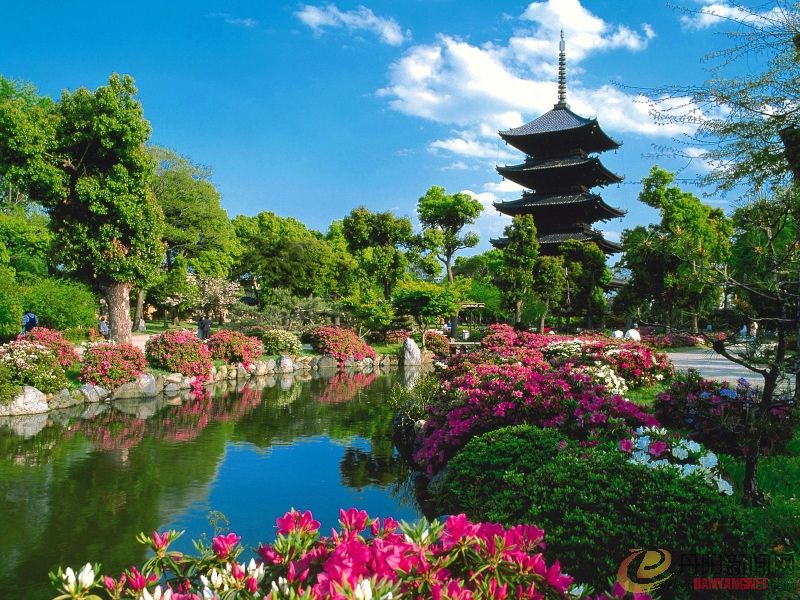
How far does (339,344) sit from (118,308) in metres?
8.34

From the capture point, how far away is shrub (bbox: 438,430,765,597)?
3.20 m

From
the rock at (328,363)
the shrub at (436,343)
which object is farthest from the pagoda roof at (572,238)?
the rock at (328,363)

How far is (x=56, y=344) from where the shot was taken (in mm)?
12398

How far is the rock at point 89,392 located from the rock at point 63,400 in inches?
7.3

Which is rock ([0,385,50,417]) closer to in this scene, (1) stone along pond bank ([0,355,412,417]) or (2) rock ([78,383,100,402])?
(1) stone along pond bank ([0,355,412,417])

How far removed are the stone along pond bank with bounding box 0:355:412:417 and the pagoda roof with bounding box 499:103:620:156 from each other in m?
14.3

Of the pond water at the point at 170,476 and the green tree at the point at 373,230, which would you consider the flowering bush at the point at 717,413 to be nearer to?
the pond water at the point at 170,476

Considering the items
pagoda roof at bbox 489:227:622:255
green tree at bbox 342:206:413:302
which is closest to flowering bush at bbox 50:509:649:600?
pagoda roof at bbox 489:227:622:255

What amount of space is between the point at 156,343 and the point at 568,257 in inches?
723

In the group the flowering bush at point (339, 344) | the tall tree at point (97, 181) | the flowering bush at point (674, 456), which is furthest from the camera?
the flowering bush at point (339, 344)

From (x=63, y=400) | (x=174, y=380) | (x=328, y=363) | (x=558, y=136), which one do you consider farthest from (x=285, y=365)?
(x=558, y=136)

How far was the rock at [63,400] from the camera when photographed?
454 inches

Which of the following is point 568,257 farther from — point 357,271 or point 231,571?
point 231,571

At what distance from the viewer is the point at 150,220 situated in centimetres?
1559
